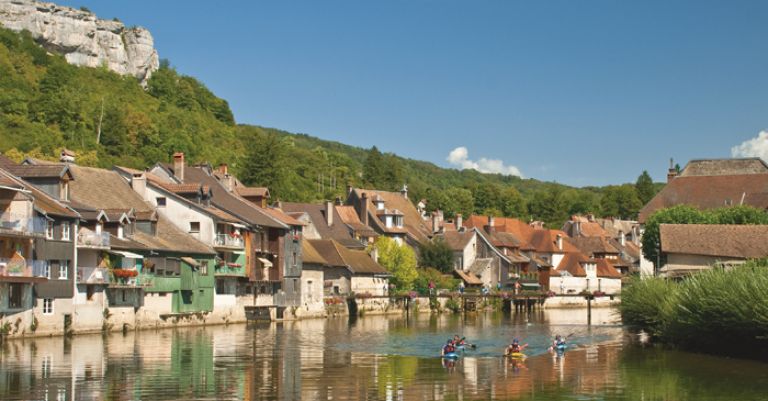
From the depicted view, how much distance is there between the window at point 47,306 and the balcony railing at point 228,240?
15.8 meters

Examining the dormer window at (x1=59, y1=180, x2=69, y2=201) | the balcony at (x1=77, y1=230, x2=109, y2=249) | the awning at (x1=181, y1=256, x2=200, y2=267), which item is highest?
the dormer window at (x1=59, y1=180, x2=69, y2=201)

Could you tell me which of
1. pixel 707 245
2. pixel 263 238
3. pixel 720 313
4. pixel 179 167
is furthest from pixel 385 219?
pixel 720 313

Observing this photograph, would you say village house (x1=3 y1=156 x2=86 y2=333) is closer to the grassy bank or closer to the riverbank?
the riverbank

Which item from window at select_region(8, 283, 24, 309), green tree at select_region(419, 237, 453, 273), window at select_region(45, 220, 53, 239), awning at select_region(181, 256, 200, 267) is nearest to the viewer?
window at select_region(8, 283, 24, 309)

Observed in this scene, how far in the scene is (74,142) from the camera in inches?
4899

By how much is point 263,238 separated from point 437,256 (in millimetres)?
37662

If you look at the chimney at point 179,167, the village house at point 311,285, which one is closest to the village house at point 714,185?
the village house at point 311,285

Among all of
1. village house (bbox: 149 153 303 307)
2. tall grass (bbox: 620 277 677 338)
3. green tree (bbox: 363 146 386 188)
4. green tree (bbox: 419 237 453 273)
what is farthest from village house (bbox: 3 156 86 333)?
green tree (bbox: 363 146 386 188)

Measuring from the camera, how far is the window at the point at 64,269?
52.3 m

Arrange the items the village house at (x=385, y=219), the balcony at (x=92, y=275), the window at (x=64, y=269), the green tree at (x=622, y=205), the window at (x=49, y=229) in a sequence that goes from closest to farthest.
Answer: the window at (x=49, y=229) → the window at (x=64, y=269) → the balcony at (x=92, y=275) → the village house at (x=385, y=219) → the green tree at (x=622, y=205)

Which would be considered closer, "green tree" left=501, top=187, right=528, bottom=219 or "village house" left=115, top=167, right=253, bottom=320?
"village house" left=115, top=167, right=253, bottom=320

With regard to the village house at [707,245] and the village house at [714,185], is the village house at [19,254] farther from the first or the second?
the village house at [714,185]

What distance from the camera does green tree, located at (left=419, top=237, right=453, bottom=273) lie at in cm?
10769

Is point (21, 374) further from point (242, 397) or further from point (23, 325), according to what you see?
point (23, 325)
